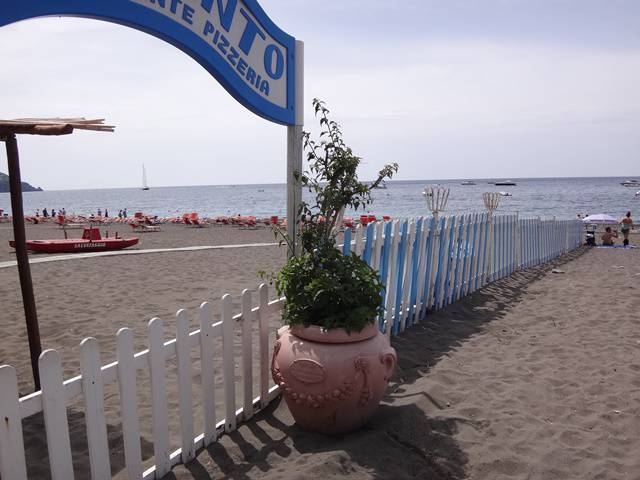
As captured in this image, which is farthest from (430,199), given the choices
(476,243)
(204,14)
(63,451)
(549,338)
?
(63,451)

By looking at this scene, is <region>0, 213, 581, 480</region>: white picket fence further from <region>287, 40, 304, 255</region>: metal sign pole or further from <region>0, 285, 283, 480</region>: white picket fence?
<region>287, 40, 304, 255</region>: metal sign pole

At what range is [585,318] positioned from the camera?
678 centimetres

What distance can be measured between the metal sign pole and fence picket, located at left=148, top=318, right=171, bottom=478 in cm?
154

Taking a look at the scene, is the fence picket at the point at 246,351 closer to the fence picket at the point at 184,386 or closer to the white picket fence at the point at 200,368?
the white picket fence at the point at 200,368

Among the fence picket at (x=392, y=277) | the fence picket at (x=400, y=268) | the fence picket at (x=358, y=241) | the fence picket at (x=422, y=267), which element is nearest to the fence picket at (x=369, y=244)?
the fence picket at (x=358, y=241)

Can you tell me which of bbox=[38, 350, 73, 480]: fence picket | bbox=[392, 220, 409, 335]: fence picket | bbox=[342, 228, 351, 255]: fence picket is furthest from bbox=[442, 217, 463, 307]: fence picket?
bbox=[38, 350, 73, 480]: fence picket

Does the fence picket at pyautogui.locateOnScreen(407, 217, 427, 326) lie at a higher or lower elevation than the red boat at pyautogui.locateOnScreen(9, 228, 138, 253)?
higher

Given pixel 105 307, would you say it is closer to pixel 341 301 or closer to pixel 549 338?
pixel 341 301

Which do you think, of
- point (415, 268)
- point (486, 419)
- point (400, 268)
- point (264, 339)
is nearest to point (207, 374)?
point (264, 339)

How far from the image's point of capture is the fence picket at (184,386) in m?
3.27

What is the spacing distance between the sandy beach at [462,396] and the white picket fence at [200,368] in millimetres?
205

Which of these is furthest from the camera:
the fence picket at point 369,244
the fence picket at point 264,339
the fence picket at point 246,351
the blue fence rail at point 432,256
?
the blue fence rail at point 432,256

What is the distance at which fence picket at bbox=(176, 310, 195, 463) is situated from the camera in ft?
10.7

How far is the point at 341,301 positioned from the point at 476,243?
5571 millimetres
